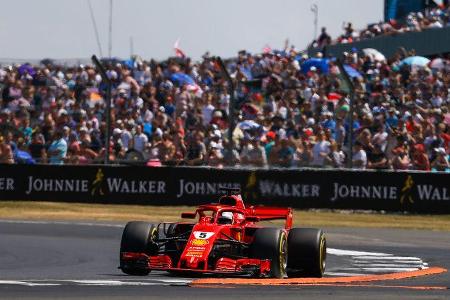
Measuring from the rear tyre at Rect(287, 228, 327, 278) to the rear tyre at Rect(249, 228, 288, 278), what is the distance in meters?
0.22

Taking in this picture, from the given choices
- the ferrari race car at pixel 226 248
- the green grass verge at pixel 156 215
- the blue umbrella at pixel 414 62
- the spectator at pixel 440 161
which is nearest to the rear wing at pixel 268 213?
the ferrari race car at pixel 226 248

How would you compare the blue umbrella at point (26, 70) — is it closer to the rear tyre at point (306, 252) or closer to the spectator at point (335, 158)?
the spectator at point (335, 158)

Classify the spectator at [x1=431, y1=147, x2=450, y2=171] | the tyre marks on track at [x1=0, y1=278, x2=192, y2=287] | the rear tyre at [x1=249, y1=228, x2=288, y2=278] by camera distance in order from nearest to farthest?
the tyre marks on track at [x1=0, y1=278, x2=192, y2=287], the rear tyre at [x1=249, y1=228, x2=288, y2=278], the spectator at [x1=431, y1=147, x2=450, y2=171]

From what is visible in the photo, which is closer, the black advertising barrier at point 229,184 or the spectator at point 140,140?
the black advertising barrier at point 229,184

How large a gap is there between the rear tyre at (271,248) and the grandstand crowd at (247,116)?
10892 mm

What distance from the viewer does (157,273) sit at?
47.3 feet

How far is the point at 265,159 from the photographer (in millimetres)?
25594

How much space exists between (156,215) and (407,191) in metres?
4.93

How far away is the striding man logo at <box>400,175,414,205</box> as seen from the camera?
2477 centimetres

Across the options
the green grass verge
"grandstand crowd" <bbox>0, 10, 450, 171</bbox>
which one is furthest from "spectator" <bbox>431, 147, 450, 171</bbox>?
the green grass verge

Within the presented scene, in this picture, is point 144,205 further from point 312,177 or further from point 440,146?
point 440,146

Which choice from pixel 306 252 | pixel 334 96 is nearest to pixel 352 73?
pixel 334 96

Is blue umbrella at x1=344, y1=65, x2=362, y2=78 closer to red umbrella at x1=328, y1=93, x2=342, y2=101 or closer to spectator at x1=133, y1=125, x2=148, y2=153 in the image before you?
red umbrella at x1=328, y1=93, x2=342, y2=101

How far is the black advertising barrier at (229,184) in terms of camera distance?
2492 cm
